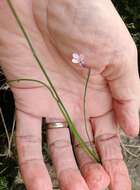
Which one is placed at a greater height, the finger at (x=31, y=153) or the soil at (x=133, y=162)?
the finger at (x=31, y=153)

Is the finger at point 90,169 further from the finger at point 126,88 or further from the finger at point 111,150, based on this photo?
the finger at point 126,88

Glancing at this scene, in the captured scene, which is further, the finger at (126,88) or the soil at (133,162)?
the soil at (133,162)

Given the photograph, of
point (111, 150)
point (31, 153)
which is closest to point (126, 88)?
point (111, 150)

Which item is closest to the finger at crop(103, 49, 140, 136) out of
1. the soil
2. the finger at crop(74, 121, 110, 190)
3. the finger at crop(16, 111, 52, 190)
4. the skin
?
the skin

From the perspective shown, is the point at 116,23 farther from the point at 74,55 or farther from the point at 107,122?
the point at 107,122

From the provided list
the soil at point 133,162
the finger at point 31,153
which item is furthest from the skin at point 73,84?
the soil at point 133,162

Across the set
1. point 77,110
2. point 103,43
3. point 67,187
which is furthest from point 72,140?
point 103,43

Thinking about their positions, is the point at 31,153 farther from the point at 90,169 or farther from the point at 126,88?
the point at 126,88

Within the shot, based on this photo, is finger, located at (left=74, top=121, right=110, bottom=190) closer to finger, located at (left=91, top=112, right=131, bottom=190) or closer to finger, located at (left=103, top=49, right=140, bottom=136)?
finger, located at (left=91, top=112, right=131, bottom=190)
